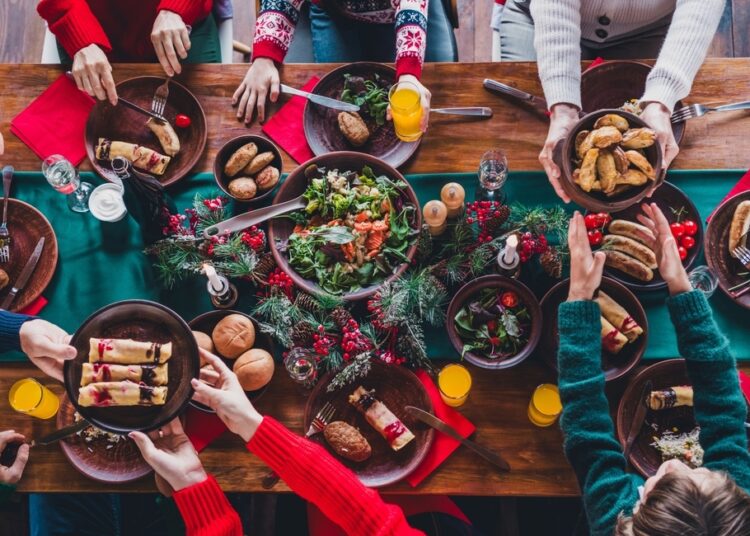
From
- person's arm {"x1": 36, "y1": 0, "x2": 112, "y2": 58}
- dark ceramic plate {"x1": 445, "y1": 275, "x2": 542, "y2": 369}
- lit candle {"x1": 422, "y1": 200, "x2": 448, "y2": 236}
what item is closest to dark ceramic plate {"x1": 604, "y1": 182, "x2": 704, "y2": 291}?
dark ceramic plate {"x1": 445, "y1": 275, "x2": 542, "y2": 369}

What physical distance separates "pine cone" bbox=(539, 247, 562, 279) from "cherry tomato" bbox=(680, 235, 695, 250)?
34cm

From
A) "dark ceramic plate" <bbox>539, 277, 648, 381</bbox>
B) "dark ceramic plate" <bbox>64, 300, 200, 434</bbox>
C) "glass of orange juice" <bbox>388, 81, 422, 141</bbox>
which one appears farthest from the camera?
"glass of orange juice" <bbox>388, 81, 422, 141</bbox>

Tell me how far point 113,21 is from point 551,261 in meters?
1.67

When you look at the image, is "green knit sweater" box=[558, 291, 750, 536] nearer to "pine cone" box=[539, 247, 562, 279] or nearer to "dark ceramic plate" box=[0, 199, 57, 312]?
"pine cone" box=[539, 247, 562, 279]

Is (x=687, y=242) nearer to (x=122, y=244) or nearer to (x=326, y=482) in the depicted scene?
(x=326, y=482)

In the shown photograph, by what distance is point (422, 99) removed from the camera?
1.66 meters

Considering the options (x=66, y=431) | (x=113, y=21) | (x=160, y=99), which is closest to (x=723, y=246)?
(x=160, y=99)

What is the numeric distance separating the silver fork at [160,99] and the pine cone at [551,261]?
121cm

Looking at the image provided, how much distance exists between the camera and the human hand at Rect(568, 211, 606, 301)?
1431 mm

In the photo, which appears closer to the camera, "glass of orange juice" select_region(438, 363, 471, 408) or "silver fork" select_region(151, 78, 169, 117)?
"glass of orange juice" select_region(438, 363, 471, 408)

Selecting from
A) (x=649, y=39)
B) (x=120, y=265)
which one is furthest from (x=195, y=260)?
(x=649, y=39)

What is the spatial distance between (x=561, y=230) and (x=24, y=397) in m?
1.51

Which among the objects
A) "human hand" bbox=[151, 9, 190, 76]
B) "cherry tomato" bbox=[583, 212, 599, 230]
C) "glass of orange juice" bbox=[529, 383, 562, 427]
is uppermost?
"human hand" bbox=[151, 9, 190, 76]

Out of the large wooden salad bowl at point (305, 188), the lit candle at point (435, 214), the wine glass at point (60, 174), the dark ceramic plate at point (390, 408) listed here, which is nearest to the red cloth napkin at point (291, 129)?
the large wooden salad bowl at point (305, 188)
